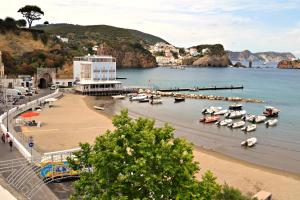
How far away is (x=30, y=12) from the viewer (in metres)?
114

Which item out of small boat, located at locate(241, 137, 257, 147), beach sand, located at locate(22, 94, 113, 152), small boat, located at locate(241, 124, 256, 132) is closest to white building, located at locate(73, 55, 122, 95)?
beach sand, located at locate(22, 94, 113, 152)

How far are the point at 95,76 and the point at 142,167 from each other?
73.2 meters

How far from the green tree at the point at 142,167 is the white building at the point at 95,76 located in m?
69.2

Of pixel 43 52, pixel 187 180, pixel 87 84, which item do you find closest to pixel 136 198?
pixel 187 180

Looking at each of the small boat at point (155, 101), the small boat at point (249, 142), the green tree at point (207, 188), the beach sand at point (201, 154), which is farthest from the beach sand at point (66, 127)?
the green tree at point (207, 188)

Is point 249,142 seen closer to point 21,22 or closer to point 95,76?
Result: point 95,76

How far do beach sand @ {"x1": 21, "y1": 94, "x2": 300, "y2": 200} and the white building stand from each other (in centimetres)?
2219

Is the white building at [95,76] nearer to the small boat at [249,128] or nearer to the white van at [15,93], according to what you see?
the white van at [15,93]

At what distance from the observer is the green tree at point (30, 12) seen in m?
113

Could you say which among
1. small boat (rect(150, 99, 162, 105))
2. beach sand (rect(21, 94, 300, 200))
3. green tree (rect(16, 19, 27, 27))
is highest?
green tree (rect(16, 19, 27, 27))

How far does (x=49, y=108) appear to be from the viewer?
6031cm

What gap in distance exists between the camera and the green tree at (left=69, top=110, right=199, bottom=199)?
513 inches

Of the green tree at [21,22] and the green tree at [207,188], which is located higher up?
the green tree at [21,22]

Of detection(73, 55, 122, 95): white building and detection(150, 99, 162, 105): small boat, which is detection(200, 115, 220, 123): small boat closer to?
detection(150, 99, 162, 105): small boat
